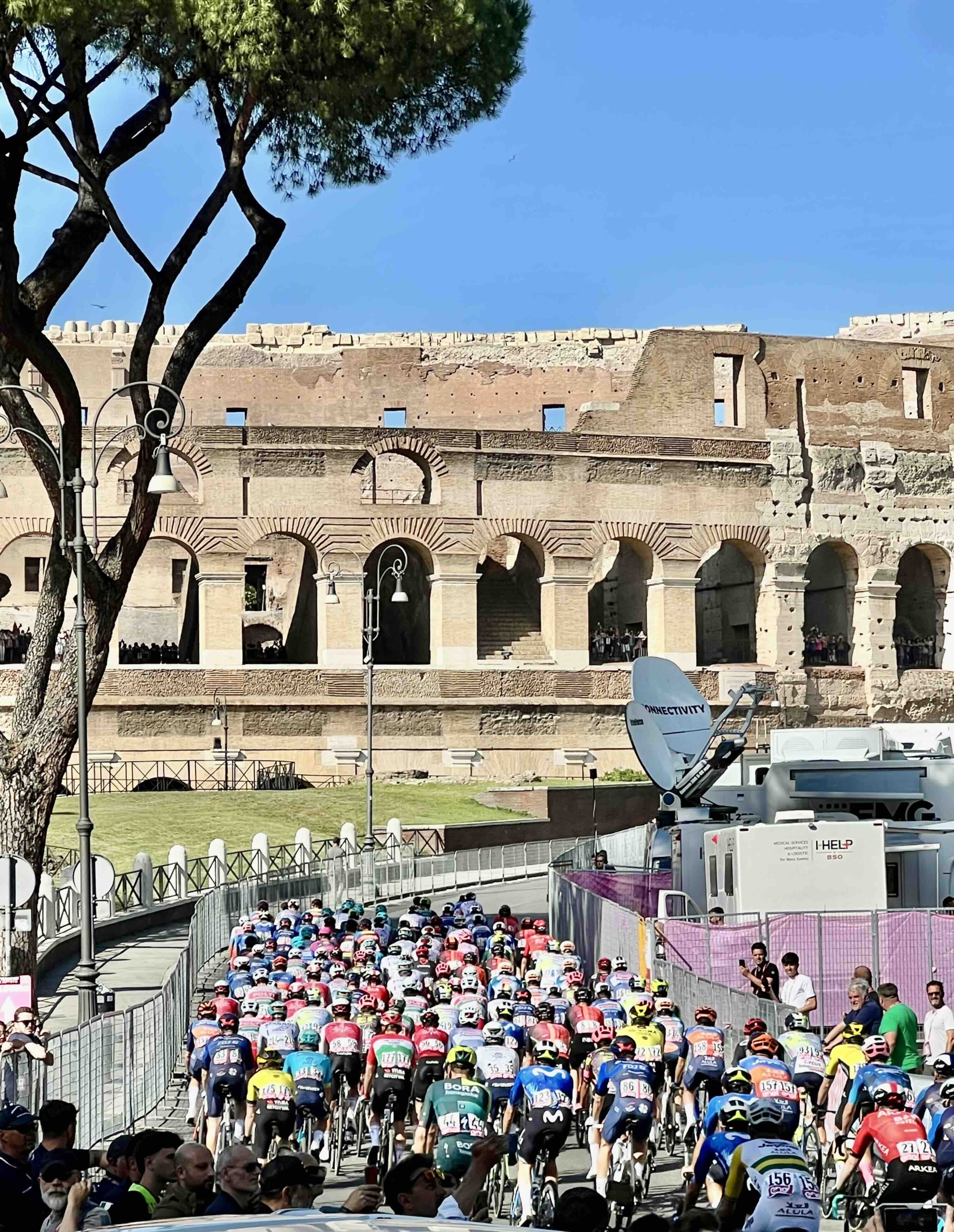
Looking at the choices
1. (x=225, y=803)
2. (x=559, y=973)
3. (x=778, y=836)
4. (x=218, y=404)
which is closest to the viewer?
(x=559, y=973)

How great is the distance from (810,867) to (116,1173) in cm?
1294

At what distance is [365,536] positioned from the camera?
4959cm

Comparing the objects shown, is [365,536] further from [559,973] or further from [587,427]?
[559,973]

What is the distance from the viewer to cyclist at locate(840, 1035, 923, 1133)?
9984mm

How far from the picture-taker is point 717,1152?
8.92m

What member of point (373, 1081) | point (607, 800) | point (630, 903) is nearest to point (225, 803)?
point (607, 800)

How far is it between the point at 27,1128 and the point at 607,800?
37118 mm

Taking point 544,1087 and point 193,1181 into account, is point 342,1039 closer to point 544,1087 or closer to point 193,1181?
point 544,1087

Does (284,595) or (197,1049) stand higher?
(284,595)

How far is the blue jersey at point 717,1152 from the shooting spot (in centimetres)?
886

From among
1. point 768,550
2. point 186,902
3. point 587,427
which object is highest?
point 587,427

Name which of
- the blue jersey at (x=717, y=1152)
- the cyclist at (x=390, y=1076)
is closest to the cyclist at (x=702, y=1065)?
the cyclist at (x=390, y=1076)

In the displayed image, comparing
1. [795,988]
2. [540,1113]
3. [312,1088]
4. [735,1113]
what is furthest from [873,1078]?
[795,988]

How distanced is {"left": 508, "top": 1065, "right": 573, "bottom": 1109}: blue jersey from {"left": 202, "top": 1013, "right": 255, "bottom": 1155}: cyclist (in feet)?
6.45
